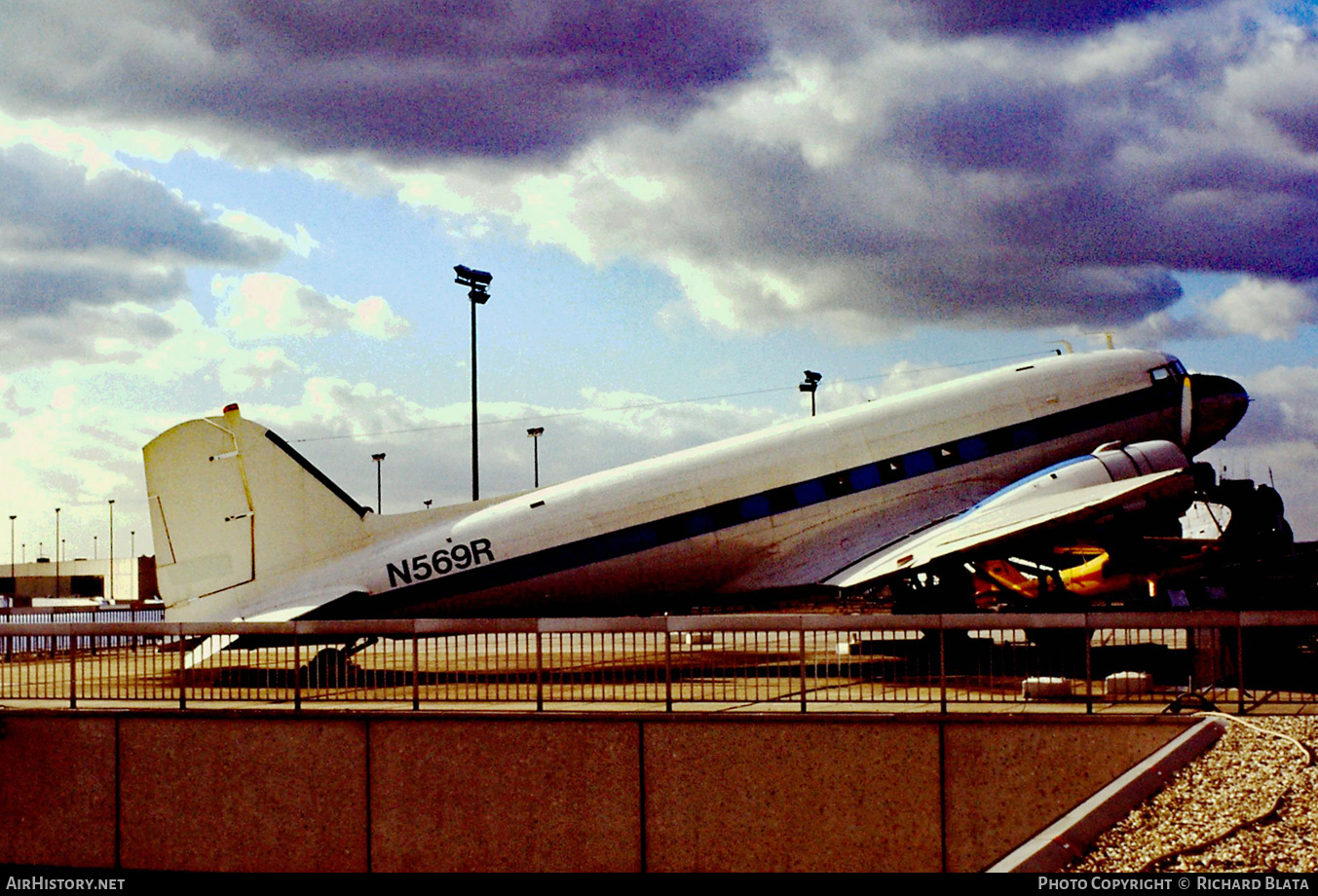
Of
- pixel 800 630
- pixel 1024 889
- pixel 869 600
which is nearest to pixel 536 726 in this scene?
pixel 800 630

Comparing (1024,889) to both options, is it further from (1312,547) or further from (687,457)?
(1312,547)

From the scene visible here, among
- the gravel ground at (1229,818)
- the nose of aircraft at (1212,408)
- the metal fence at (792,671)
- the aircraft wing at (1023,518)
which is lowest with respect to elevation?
the gravel ground at (1229,818)

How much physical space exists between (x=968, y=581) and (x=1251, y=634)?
6.98 m

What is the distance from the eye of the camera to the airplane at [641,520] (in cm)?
2103

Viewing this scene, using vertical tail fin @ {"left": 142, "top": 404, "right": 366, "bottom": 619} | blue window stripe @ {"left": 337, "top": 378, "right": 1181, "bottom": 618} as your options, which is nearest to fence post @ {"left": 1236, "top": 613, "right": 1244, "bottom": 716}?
blue window stripe @ {"left": 337, "top": 378, "right": 1181, "bottom": 618}

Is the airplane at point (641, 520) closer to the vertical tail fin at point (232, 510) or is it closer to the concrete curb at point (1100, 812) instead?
the vertical tail fin at point (232, 510)

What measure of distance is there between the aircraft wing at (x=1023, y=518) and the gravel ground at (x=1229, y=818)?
858 cm

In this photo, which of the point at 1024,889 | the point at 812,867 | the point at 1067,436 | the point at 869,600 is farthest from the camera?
the point at 869,600

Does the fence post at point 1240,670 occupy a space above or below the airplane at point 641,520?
below

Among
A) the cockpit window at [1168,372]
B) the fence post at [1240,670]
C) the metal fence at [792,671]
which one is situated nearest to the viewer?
the fence post at [1240,670]

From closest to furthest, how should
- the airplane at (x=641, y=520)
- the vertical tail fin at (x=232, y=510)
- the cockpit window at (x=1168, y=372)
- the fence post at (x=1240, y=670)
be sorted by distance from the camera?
the fence post at (x=1240, y=670)
the airplane at (x=641, y=520)
the vertical tail fin at (x=232, y=510)
the cockpit window at (x=1168, y=372)

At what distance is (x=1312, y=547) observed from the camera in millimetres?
23922

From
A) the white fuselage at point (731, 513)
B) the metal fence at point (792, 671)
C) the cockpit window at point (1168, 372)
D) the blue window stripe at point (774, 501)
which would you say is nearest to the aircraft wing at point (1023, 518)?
the white fuselage at point (731, 513)

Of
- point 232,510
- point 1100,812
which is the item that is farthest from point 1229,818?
point 232,510
